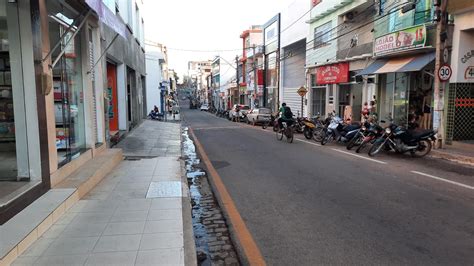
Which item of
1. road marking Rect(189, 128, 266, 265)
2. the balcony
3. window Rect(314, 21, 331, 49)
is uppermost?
the balcony

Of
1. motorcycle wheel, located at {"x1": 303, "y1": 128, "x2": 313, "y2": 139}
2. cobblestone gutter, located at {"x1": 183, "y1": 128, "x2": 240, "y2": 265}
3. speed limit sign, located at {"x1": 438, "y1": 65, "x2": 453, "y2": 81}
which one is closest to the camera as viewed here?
cobblestone gutter, located at {"x1": 183, "y1": 128, "x2": 240, "y2": 265}

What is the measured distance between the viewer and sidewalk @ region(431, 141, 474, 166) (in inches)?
440

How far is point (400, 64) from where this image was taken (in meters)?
16.8

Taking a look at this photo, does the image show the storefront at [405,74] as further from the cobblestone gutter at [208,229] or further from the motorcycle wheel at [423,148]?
the cobblestone gutter at [208,229]

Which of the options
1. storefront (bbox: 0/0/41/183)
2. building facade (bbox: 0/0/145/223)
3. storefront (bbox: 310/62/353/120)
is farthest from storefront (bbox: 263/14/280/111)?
storefront (bbox: 0/0/41/183)

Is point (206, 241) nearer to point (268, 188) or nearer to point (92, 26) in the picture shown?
point (268, 188)

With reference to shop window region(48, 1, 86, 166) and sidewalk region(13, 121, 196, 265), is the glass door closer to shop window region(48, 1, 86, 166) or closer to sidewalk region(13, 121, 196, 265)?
sidewalk region(13, 121, 196, 265)

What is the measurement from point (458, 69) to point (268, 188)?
9.23 metres

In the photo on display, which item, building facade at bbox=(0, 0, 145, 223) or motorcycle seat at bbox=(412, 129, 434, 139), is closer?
building facade at bbox=(0, 0, 145, 223)

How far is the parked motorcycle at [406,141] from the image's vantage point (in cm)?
1177

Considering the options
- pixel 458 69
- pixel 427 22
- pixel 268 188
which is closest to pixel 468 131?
pixel 458 69

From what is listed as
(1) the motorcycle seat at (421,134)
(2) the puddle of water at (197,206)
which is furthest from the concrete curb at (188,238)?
(1) the motorcycle seat at (421,134)

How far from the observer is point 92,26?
10.2 m

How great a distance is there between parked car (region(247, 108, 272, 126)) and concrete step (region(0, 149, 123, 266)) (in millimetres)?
21788
